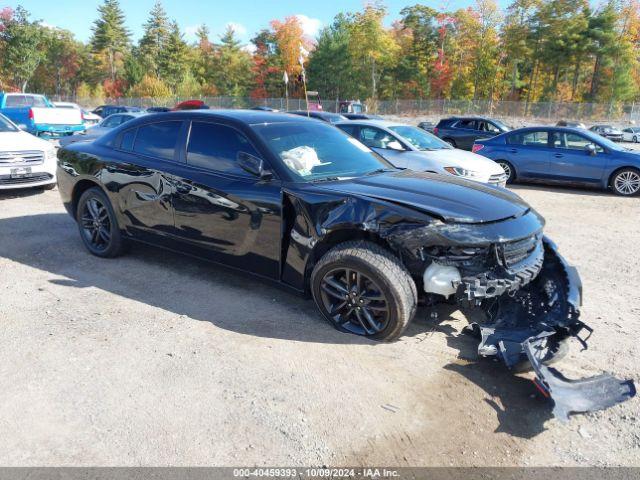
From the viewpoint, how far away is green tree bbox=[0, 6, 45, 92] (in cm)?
6188

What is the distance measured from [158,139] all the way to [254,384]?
2.90m


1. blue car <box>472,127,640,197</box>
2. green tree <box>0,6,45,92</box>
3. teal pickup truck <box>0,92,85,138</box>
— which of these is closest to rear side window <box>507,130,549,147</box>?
blue car <box>472,127,640,197</box>

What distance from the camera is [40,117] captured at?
60.0 ft

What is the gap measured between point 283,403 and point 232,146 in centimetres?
235

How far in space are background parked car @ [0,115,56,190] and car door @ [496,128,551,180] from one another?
10126 millimetres

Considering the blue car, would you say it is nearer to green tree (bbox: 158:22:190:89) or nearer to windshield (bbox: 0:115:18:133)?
windshield (bbox: 0:115:18:133)

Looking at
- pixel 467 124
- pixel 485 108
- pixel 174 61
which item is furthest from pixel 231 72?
pixel 467 124

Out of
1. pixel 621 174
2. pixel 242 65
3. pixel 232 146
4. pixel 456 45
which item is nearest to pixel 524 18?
pixel 456 45

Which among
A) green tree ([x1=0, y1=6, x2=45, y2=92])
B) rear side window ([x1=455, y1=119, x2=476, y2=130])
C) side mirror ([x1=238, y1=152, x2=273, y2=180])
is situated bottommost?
side mirror ([x1=238, y1=152, x2=273, y2=180])

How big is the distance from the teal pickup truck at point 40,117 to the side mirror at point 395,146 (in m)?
14.9

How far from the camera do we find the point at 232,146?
437cm

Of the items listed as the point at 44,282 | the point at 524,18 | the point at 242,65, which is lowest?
the point at 44,282

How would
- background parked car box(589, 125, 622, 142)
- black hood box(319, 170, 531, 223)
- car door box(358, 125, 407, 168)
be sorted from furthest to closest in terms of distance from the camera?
background parked car box(589, 125, 622, 142) → car door box(358, 125, 407, 168) → black hood box(319, 170, 531, 223)

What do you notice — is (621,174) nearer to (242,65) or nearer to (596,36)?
(596,36)
